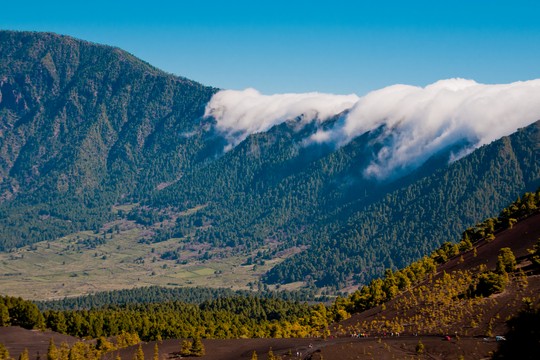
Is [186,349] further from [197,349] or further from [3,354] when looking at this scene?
[3,354]

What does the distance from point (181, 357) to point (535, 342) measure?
9454cm

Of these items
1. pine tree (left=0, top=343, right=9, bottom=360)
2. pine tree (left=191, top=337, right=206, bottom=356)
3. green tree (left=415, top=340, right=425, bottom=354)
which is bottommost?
green tree (left=415, top=340, right=425, bottom=354)

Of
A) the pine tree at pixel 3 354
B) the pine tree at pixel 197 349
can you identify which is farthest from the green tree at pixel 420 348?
the pine tree at pixel 3 354

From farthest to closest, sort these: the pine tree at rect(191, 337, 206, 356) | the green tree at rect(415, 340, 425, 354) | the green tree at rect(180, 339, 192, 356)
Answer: the green tree at rect(180, 339, 192, 356) → the pine tree at rect(191, 337, 206, 356) → the green tree at rect(415, 340, 425, 354)

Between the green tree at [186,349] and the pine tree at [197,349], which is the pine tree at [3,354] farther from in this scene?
the pine tree at [197,349]

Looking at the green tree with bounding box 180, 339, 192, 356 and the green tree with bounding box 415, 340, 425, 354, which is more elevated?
the green tree with bounding box 180, 339, 192, 356

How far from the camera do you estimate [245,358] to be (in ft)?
563

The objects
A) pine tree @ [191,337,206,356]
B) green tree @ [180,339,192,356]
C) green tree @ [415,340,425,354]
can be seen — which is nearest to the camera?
green tree @ [415,340,425,354]

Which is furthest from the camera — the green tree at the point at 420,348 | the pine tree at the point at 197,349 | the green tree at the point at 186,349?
the green tree at the point at 186,349

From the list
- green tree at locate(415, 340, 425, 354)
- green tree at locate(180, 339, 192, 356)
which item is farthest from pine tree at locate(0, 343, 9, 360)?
green tree at locate(415, 340, 425, 354)

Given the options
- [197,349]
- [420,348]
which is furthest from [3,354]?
[420,348]

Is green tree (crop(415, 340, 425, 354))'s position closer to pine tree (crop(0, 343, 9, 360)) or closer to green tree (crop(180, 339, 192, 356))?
green tree (crop(180, 339, 192, 356))

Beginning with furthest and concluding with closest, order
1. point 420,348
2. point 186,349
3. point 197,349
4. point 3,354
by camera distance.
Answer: point 3,354, point 186,349, point 197,349, point 420,348

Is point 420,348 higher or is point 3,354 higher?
point 3,354
